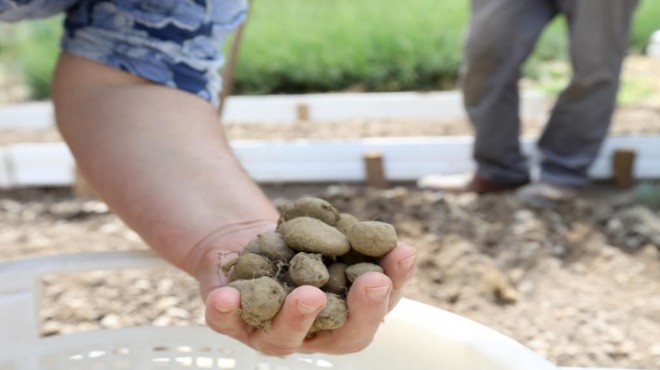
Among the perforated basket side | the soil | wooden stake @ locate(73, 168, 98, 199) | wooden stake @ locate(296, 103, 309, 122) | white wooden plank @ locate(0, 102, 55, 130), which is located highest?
the perforated basket side

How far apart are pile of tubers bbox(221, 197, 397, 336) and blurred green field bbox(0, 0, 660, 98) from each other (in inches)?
130

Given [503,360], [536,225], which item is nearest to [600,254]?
[536,225]

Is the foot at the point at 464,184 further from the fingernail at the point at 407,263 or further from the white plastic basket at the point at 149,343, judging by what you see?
the fingernail at the point at 407,263

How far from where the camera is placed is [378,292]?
2.49ft

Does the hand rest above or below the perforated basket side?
above

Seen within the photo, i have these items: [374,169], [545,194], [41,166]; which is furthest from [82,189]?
[545,194]

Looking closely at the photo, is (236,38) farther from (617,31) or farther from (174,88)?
(174,88)

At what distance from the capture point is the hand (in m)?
0.76

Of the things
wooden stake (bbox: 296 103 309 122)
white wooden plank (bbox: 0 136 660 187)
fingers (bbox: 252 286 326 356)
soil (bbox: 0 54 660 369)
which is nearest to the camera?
fingers (bbox: 252 286 326 356)

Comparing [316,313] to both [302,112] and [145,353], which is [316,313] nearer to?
[145,353]

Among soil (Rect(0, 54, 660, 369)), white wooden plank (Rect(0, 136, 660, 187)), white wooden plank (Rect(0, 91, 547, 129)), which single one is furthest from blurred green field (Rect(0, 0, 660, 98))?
soil (Rect(0, 54, 660, 369))

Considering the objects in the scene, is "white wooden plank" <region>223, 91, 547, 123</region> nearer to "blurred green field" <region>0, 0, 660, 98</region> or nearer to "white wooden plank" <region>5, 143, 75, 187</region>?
"blurred green field" <region>0, 0, 660, 98</region>

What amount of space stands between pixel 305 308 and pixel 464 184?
6.65 feet

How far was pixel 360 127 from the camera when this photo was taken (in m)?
3.50
